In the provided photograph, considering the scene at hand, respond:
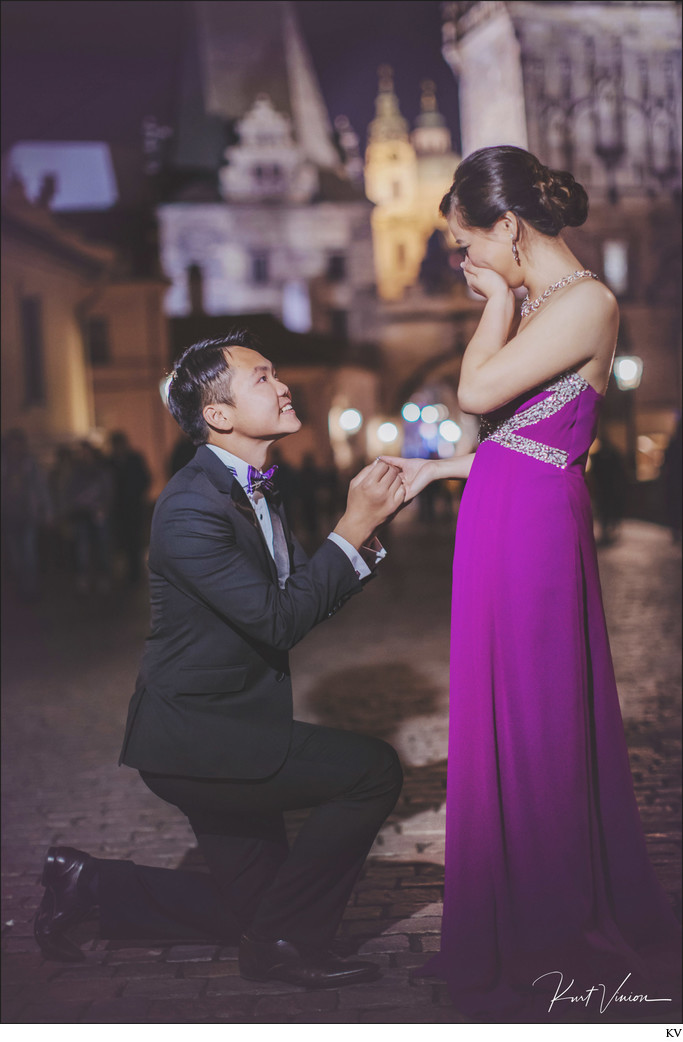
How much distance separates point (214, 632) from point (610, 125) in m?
41.6

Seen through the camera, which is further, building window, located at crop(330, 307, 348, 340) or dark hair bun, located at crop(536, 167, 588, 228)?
building window, located at crop(330, 307, 348, 340)

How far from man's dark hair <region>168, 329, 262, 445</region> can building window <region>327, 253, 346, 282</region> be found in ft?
174

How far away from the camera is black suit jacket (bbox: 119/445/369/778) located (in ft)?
9.29

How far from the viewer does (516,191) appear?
2.67 metres

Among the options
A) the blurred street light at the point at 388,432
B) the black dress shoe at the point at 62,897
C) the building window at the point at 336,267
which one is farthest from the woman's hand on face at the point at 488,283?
the building window at the point at 336,267

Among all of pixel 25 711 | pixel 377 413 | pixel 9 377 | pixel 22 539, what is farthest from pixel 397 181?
pixel 25 711

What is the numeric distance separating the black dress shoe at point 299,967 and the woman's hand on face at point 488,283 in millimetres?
1873

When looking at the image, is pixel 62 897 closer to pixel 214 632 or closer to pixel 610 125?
pixel 214 632

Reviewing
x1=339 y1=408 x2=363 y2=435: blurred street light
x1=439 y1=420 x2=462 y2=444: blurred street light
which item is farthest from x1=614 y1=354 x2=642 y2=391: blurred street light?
x1=339 y1=408 x2=363 y2=435: blurred street light

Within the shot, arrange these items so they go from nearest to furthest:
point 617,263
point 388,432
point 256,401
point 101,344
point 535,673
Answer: point 535,673
point 256,401
point 101,344
point 388,432
point 617,263

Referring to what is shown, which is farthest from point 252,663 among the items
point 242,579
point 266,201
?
point 266,201

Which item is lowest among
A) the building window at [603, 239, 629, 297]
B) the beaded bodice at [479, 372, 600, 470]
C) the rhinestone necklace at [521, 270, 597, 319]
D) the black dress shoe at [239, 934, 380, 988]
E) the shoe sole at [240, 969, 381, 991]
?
the shoe sole at [240, 969, 381, 991]

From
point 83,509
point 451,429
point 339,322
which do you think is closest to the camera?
point 451,429

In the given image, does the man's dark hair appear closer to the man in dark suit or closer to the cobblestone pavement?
the man in dark suit
